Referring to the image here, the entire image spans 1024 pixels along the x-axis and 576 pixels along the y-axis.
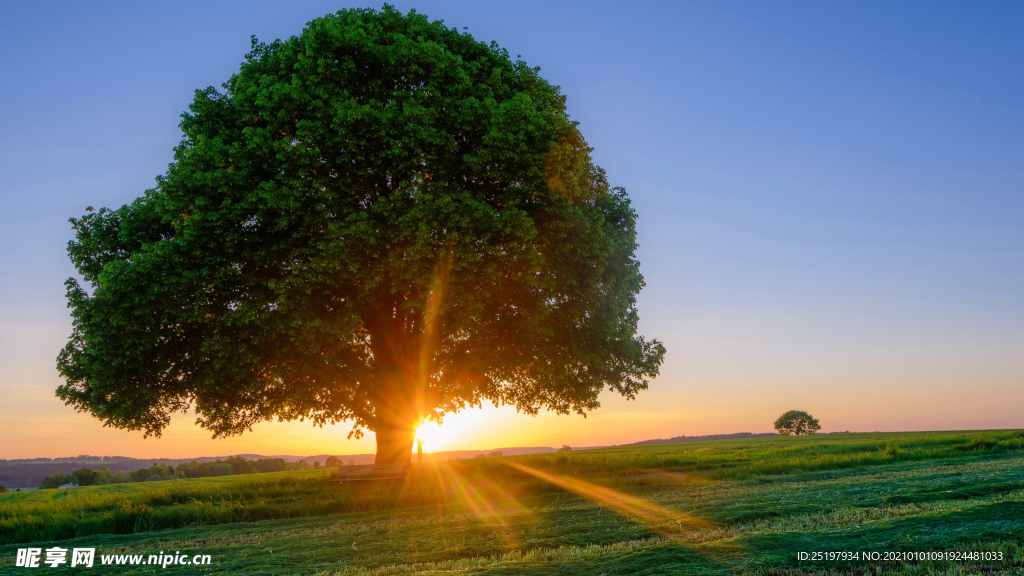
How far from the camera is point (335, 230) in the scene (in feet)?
58.9

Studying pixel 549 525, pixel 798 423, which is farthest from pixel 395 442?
pixel 798 423

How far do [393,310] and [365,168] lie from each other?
23.5 feet

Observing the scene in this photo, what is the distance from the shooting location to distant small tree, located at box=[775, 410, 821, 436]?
118 meters

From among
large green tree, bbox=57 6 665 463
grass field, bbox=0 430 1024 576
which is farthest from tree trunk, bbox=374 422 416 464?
large green tree, bbox=57 6 665 463

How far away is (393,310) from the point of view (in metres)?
24.4

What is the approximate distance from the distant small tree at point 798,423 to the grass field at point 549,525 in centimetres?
10535

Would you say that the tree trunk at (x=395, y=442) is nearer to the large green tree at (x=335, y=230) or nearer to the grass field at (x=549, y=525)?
the grass field at (x=549, y=525)

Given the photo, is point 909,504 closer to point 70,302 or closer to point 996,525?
point 996,525

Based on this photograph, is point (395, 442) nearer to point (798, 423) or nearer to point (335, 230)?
point (335, 230)

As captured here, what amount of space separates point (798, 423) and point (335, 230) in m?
124

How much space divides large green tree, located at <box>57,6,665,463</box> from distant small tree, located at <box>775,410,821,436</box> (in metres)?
113

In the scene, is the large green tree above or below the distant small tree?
above

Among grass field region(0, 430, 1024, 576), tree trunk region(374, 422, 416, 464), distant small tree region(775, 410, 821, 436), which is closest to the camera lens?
grass field region(0, 430, 1024, 576)

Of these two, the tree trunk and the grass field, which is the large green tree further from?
the grass field
